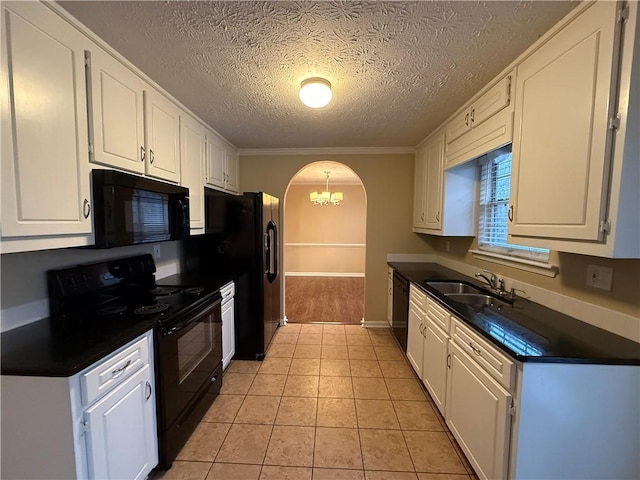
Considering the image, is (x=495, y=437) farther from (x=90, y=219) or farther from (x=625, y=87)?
(x=90, y=219)

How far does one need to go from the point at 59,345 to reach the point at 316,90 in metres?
1.92

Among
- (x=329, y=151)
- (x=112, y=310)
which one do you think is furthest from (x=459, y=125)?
(x=112, y=310)

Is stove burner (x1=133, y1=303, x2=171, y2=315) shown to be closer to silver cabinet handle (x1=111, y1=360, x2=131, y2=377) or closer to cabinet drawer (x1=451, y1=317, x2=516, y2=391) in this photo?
silver cabinet handle (x1=111, y1=360, x2=131, y2=377)

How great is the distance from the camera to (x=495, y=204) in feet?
8.14

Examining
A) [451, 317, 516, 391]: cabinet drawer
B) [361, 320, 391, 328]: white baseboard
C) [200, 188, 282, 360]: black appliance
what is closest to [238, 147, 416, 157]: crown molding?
[200, 188, 282, 360]: black appliance

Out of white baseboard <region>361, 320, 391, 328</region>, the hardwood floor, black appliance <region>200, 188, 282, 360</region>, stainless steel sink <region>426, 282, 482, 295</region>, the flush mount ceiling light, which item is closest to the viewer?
the flush mount ceiling light

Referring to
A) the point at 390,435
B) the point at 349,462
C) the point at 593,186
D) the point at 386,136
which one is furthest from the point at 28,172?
the point at 386,136

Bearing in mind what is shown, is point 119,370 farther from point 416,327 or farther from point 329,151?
point 329,151

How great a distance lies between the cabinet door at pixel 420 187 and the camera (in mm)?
3268

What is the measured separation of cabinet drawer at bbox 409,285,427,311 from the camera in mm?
2309

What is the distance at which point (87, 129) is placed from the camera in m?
1.39

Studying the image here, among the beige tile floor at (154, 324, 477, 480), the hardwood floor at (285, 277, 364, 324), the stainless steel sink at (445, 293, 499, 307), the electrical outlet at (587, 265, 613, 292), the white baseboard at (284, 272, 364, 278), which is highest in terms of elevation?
the electrical outlet at (587, 265, 613, 292)

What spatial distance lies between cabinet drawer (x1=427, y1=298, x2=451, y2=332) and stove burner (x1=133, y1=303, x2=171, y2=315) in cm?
179

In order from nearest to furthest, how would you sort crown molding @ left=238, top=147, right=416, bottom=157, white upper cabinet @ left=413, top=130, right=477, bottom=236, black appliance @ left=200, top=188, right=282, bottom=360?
white upper cabinet @ left=413, top=130, right=477, bottom=236
black appliance @ left=200, top=188, right=282, bottom=360
crown molding @ left=238, top=147, right=416, bottom=157
